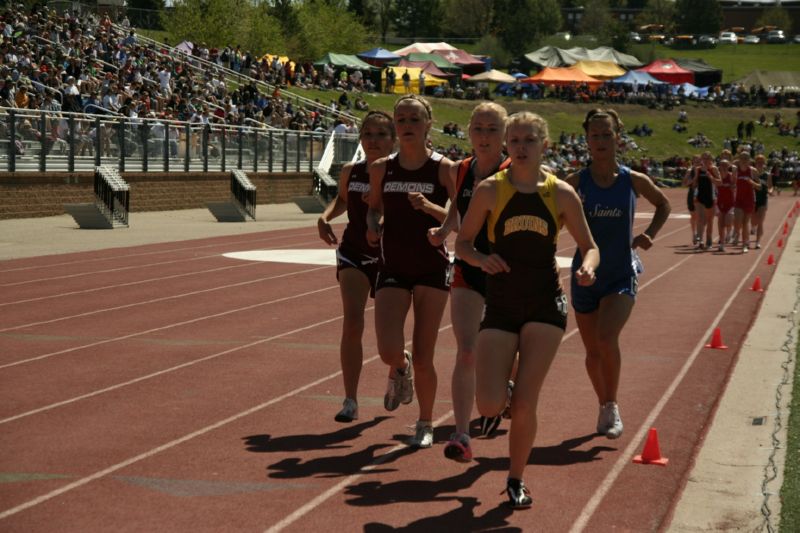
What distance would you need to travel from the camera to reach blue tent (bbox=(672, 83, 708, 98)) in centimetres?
9106

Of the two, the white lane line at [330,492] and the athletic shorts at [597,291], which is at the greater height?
the athletic shorts at [597,291]

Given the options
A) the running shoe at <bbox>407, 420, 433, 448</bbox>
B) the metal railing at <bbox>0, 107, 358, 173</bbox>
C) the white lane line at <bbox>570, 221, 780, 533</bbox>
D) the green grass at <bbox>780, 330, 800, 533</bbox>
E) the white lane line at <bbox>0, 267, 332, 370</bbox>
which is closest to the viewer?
the green grass at <bbox>780, 330, 800, 533</bbox>

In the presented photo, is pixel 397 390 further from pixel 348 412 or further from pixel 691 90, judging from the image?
pixel 691 90

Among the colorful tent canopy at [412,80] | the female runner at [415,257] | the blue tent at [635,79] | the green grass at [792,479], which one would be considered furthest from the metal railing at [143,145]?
the blue tent at [635,79]

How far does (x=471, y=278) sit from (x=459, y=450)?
1.19m

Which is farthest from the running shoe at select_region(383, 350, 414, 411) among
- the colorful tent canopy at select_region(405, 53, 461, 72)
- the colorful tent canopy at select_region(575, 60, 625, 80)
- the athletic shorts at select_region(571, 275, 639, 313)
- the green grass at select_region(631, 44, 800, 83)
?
the green grass at select_region(631, 44, 800, 83)

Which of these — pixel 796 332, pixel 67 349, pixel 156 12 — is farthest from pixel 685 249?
pixel 156 12

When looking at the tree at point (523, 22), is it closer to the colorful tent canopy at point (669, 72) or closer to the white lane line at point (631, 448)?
the colorful tent canopy at point (669, 72)

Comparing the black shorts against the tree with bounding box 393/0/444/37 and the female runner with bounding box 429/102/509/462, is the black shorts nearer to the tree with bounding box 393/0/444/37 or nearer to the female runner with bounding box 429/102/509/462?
the female runner with bounding box 429/102/509/462

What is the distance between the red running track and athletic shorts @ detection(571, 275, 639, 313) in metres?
0.81

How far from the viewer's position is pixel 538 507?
248 inches

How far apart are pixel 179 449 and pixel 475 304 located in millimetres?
1897

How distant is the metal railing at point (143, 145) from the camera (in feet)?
89.0

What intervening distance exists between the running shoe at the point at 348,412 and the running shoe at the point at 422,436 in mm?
712
